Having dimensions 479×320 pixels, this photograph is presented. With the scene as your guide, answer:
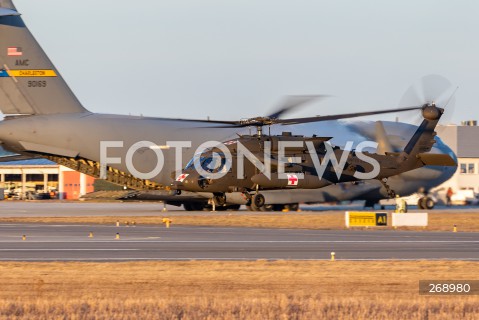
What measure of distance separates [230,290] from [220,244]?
12822mm

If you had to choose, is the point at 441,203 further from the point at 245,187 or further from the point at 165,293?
the point at 165,293

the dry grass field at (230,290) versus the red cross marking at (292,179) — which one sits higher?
the red cross marking at (292,179)

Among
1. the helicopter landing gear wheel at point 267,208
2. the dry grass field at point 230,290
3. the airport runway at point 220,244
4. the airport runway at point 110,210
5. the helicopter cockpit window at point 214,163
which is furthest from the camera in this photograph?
the helicopter landing gear wheel at point 267,208

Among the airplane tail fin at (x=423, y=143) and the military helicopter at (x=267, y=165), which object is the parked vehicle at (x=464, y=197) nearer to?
the airplane tail fin at (x=423, y=143)

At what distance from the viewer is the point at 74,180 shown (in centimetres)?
11169

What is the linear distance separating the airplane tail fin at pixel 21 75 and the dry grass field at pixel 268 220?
25.9 feet

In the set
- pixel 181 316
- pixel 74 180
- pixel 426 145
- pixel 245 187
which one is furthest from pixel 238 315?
pixel 74 180

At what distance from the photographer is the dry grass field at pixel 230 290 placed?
57.9 feet

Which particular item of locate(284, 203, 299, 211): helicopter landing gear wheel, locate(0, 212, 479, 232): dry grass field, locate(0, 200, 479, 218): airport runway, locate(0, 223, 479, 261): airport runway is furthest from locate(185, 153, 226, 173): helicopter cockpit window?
locate(284, 203, 299, 211): helicopter landing gear wheel

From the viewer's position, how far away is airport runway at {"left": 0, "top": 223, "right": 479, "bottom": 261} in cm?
3020

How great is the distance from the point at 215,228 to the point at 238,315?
27.2 metres

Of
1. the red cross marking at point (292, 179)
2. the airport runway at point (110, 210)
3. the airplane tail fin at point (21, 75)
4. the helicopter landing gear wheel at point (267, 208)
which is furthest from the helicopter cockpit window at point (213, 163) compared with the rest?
the airplane tail fin at point (21, 75)

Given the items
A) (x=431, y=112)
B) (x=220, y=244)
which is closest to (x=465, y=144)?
(x=431, y=112)

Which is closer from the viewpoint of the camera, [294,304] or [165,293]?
[294,304]
